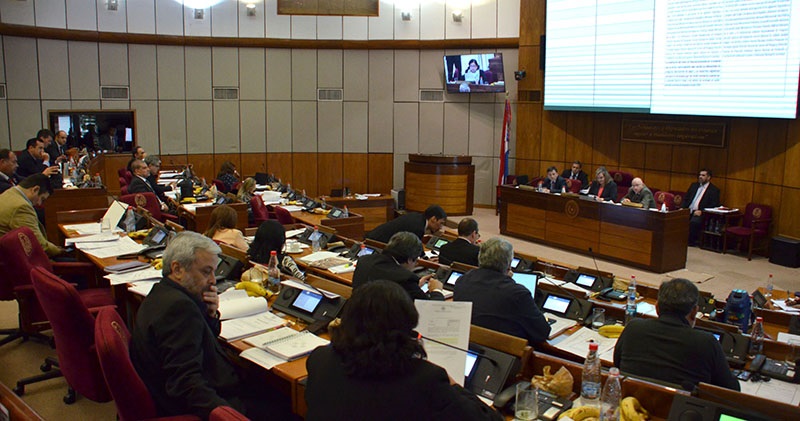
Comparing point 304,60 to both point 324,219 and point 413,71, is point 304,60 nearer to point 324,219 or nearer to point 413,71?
point 413,71

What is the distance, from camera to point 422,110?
602 inches

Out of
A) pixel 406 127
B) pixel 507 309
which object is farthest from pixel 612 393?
pixel 406 127

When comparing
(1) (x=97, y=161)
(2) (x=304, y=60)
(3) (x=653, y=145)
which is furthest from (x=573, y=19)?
(1) (x=97, y=161)

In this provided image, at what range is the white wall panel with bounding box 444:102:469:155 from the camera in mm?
15078

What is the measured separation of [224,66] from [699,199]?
1019cm

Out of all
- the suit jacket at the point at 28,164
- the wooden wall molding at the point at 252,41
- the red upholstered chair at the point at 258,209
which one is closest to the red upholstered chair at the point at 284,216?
the red upholstered chair at the point at 258,209

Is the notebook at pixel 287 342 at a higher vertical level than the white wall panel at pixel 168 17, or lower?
lower

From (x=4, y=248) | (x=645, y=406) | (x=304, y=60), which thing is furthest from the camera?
(x=304, y=60)

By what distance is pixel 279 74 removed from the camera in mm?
15195

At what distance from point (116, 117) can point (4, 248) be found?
10.2m

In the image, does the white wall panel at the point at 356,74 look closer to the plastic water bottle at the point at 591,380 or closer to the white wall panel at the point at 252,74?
the white wall panel at the point at 252,74

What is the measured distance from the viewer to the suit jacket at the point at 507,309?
3.79 meters

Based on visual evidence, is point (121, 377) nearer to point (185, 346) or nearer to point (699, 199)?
point (185, 346)

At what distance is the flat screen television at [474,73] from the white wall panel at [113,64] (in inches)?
272
